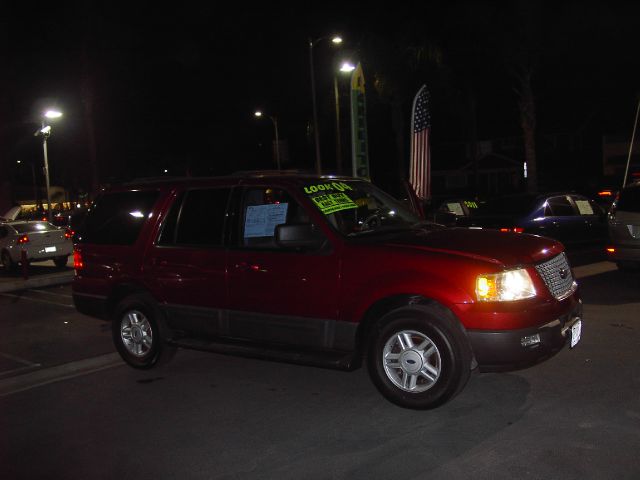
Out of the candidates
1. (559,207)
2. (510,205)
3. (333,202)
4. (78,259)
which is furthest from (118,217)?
(559,207)

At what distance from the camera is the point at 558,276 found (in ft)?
17.0

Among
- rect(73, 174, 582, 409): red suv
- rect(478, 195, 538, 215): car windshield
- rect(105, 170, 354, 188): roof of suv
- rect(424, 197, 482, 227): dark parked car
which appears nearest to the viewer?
rect(73, 174, 582, 409): red suv

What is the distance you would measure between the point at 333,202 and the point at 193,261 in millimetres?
1479

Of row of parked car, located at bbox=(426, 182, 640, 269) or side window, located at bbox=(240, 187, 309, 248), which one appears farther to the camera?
row of parked car, located at bbox=(426, 182, 640, 269)

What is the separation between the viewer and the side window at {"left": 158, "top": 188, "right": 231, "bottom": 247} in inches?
234

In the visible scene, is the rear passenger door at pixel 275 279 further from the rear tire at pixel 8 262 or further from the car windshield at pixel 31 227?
the rear tire at pixel 8 262

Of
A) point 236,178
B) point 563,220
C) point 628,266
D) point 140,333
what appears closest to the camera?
point 236,178

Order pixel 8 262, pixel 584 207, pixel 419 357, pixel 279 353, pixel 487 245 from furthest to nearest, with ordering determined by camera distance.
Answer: pixel 8 262 → pixel 584 207 → pixel 279 353 → pixel 487 245 → pixel 419 357

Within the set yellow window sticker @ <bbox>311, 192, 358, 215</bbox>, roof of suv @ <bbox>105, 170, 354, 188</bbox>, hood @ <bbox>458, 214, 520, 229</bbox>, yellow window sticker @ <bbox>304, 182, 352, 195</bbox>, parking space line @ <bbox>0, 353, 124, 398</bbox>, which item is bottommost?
parking space line @ <bbox>0, 353, 124, 398</bbox>

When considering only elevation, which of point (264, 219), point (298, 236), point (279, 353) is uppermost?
point (264, 219)

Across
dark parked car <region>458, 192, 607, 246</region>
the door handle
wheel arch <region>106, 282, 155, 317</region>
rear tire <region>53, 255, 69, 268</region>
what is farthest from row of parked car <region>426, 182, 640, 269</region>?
rear tire <region>53, 255, 69, 268</region>

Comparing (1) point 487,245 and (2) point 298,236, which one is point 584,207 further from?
(2) point 298,236

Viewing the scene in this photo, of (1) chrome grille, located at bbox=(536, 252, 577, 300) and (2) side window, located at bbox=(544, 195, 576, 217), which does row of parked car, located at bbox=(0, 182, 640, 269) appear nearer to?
(2) side window, located at bbox=(544, 195, 576, 217)

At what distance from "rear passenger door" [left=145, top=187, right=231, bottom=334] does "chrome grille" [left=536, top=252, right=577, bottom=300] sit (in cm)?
275
